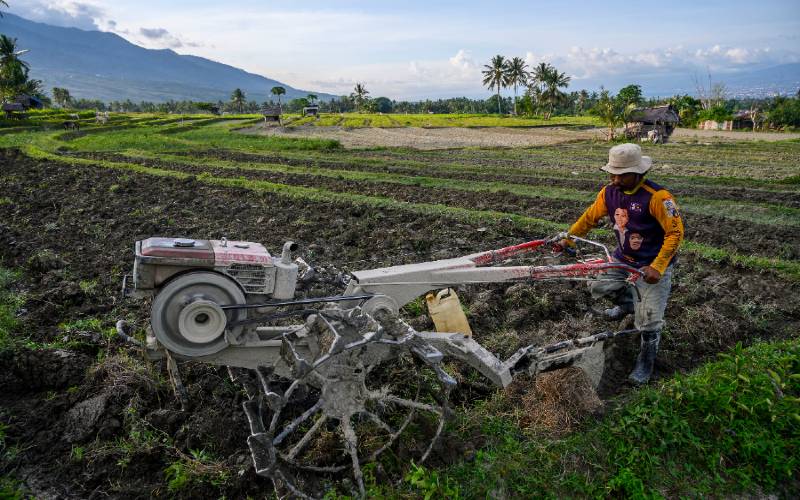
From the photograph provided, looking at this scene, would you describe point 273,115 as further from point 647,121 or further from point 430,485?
point 430,485

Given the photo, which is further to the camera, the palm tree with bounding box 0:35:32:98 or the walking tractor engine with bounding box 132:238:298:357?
the palm tree with bounding box 0:35:32:98

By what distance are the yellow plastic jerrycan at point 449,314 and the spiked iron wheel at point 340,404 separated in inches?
30.8

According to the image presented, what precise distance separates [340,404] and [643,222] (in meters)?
3.01

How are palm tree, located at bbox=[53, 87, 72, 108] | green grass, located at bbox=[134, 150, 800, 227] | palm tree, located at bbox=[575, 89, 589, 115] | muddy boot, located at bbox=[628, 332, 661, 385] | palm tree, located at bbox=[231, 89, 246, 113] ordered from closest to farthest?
muddy boot, located at bbox=[628, 332, 661, 385] < green grass, located at bbox=[134, 150, 800, 227] < palm tree, located at bbox=[53, 87, 72, 108] < palm tree, located at bbox=[575, 89, 589, 115] < palm tree, located at bbox=[231, 89, 246, 113]

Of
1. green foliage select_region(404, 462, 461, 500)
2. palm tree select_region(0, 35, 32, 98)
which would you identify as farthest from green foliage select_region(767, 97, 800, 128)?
palm tree select_region(0, 35, 32, 98)

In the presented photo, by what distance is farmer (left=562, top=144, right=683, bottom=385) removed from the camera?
452cm

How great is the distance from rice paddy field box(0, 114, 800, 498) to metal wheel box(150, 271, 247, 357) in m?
0.84

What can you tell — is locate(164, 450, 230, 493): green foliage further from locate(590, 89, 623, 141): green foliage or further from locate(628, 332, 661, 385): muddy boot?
locate(590, 89, 623, 141): green foliage

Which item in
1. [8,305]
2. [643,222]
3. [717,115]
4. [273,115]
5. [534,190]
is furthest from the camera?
[273,115]

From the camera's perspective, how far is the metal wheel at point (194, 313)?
3320 millimetres

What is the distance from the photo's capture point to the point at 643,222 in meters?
4.75

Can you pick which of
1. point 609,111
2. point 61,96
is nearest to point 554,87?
point 609,111

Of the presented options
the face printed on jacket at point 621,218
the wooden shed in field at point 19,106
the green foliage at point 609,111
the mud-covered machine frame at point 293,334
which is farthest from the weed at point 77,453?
the wooden shed in field at point 19,106

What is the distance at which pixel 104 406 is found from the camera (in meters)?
4.21
